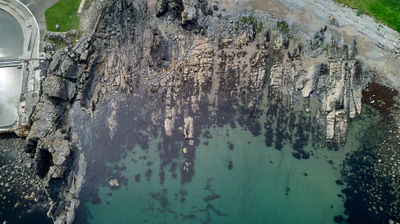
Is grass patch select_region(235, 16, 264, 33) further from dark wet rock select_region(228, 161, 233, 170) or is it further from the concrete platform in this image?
the concrete platform

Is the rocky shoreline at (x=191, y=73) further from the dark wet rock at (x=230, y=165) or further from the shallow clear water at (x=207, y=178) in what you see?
the dark wet rock at (x=230, y=165)

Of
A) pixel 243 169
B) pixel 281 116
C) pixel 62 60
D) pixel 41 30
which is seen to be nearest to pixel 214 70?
pixel 281 116

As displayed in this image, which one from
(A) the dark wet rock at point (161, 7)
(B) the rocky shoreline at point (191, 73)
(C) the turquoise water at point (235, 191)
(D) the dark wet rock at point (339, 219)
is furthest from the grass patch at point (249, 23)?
(D) the dark wet rock at point (339, 219)

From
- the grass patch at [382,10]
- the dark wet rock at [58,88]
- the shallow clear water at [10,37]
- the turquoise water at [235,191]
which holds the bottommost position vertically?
the turquoise water at [235,191]

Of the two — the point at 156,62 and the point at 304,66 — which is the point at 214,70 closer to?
the point at 156,62

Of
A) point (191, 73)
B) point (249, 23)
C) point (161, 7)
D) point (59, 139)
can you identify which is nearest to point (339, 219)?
point (191, 73)

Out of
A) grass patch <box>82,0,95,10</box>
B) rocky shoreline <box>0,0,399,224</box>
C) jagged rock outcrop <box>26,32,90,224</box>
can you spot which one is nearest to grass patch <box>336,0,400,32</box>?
rocky shoreline <box>0,0,399,224</box>
